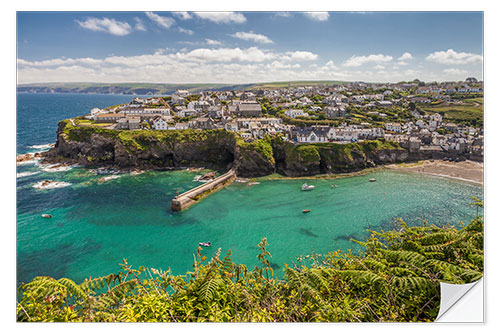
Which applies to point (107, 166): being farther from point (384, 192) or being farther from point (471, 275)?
point (471, 275)

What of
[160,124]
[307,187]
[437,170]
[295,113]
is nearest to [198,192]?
[307,187]

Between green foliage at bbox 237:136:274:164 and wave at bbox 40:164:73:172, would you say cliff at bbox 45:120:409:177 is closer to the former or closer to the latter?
green foliage at bbox 237:136:274:164

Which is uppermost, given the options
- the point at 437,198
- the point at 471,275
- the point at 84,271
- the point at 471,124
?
the point at 471,124

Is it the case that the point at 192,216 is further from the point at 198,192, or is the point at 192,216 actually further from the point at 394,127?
the point at 394,127

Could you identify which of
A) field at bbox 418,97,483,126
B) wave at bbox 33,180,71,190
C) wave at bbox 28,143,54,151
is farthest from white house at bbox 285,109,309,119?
wave at bbox 28,143,54,151

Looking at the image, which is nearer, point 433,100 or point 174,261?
point 174,261

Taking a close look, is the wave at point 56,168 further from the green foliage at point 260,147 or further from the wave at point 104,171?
the green foliage at point 260,147
